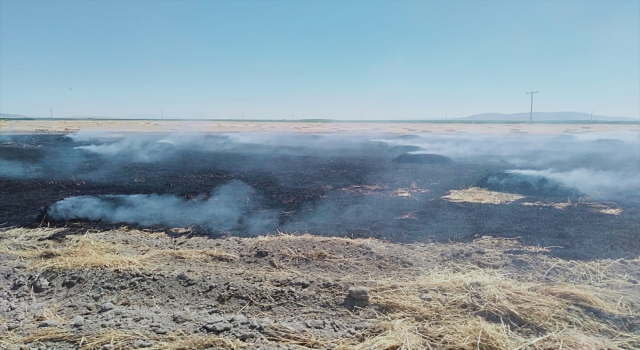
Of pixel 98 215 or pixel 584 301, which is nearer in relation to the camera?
pixel 584 301

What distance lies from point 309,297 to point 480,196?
9.31m

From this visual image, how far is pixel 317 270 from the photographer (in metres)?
5.71

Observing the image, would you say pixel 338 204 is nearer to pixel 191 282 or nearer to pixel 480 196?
pixel 480 196

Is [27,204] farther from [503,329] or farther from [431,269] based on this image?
[503,329]

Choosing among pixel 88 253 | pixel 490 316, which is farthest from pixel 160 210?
pixel 490 316

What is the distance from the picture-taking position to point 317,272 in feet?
18.5

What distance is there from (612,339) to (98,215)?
10.0 metres

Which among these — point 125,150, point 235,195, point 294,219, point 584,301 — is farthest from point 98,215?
point 125,150

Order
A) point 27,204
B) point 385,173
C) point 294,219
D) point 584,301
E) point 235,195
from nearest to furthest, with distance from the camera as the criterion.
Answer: point 584,301 → point 294,219 → point 27,204 → point 235,195 → point 385,173

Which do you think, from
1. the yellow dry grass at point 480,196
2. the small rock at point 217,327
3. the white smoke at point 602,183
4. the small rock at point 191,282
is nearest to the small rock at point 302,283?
the small rock at point 217,327

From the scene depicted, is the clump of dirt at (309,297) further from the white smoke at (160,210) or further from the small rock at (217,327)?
the white smoke at (160,210)

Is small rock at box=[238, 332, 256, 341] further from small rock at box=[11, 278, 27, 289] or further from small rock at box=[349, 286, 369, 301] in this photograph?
small rock at box=[11, 278, 27, 289]

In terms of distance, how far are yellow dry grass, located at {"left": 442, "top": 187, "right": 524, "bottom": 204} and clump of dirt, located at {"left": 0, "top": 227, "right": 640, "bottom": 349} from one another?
481 centimetres

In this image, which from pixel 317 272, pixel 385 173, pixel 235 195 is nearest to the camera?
pixel 317 272
